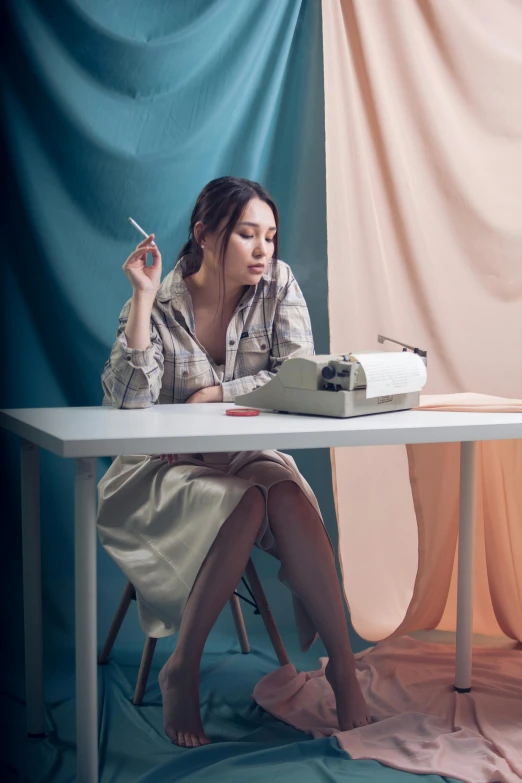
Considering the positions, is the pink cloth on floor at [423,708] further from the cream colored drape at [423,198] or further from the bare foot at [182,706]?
the cream colored drape at [423,198]

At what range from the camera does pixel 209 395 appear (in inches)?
83.1

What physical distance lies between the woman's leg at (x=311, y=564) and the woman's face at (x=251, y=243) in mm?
563

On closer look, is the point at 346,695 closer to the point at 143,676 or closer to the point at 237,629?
the point at 143,676

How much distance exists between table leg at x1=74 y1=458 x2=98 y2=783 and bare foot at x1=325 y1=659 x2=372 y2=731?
0.60 meters

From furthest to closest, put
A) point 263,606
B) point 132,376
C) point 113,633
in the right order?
point 113,633, point 263,606, point 132,376

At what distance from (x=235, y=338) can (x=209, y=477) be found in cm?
49

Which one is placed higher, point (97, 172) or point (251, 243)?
point (97, 172)

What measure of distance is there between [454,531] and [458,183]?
111cm

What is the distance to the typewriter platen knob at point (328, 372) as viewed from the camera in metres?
1.68

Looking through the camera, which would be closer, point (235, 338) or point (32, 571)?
point (32, 571)

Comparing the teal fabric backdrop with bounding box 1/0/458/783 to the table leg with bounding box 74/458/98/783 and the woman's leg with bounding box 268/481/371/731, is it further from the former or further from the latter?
the table leg with bounding box 74/458/98/783

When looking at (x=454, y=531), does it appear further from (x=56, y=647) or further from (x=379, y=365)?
(x=56, y=647)

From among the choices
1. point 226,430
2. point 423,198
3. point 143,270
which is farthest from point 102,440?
point 423,198

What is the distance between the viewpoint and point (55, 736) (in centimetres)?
188
